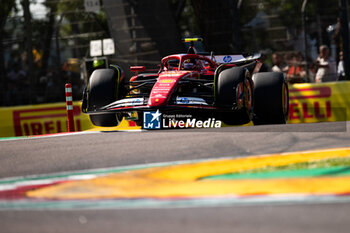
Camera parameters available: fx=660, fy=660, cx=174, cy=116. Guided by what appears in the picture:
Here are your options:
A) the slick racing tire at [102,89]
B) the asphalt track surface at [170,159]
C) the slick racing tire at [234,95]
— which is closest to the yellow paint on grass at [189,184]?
the asphalt track surface at [170,159]

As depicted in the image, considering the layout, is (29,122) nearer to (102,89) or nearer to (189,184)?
(102,89)

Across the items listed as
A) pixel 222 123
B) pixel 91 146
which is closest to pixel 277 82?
pixel 222 123

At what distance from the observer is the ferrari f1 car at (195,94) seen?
29.4 feet

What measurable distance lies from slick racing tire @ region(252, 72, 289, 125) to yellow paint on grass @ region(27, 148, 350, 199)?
3.48 m

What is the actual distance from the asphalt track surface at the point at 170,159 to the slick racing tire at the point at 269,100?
59 centimetres

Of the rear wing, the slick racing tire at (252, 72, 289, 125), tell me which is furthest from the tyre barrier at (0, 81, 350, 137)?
the slick racing tire at (252, 72, 289, 125)

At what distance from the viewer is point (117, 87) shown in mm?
10016

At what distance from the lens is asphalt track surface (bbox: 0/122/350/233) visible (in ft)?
12.8

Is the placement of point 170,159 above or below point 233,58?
below

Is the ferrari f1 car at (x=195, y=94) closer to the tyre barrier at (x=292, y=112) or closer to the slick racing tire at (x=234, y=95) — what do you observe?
the slick racing tire at (x=234, y=95)

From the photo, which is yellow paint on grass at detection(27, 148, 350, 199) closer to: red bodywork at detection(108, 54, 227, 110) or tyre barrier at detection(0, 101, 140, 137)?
red bodywork at detection(108, 54, 227, 110)

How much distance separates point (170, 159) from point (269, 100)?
3.52 meters

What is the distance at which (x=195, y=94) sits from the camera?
30.7ft

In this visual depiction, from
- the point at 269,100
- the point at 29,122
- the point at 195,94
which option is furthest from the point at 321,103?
the point at 29,122
